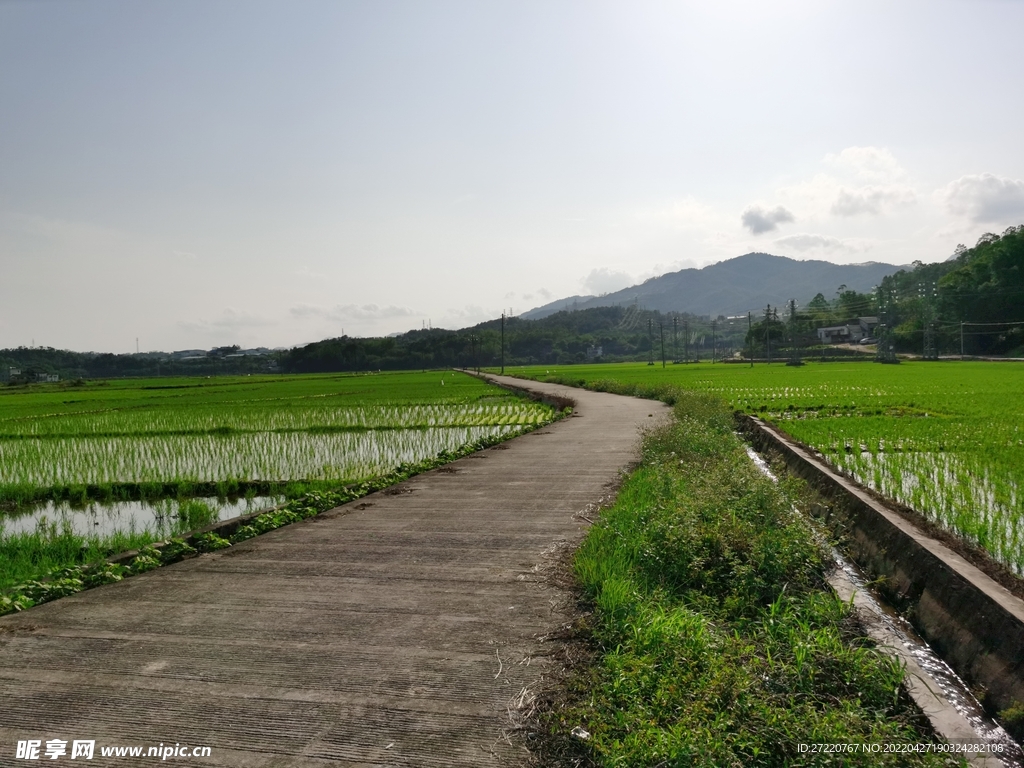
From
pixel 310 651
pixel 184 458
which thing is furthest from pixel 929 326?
pixel 310 651

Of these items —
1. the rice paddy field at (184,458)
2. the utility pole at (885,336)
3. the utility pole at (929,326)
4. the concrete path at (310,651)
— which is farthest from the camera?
the utility pole at (929,326)

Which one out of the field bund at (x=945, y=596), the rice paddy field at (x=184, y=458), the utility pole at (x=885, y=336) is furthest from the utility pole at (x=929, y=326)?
the field bund at (x=945, y=596)

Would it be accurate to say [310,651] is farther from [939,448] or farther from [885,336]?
[885,336]

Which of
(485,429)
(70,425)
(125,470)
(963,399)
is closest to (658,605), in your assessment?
(125,470)

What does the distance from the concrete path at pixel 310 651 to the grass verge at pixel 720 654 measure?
0.31 meters

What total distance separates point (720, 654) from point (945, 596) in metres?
1.80

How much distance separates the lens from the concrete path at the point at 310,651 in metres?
2.70

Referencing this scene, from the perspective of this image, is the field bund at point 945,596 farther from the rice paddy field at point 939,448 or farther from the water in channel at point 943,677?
the rice paddy field at point 939,448

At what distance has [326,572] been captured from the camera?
4.85 metres

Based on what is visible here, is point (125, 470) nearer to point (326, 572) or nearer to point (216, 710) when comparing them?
point (326, 572)

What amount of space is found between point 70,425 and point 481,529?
58.6 feet

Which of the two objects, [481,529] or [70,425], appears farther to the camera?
[70,425]

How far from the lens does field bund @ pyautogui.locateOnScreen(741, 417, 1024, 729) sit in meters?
3.28

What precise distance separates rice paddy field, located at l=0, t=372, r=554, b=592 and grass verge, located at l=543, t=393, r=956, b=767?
15.9 ft
